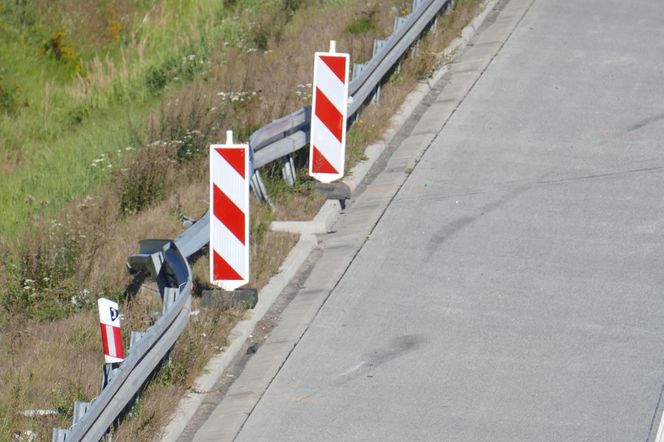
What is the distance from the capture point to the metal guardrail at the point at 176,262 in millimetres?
6434

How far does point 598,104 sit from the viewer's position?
12.5 m

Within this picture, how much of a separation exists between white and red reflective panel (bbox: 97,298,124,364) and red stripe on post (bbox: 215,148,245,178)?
1909 millimetres

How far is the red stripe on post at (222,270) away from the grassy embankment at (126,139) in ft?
0.77

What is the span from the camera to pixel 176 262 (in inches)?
316

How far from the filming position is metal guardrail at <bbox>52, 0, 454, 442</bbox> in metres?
6.43

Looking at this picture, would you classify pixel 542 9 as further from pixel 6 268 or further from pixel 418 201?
pixel 6 268

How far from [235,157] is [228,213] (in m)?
0.37

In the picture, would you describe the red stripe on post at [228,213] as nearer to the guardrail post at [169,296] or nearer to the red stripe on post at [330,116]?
the guardrail post at [169,296]

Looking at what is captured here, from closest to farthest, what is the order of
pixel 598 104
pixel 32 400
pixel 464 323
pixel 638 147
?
pixel 32 400 → pixel 464 323 → pixel 638 147 → pixel 598 104

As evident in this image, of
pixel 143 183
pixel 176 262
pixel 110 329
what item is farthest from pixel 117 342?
pixel 143 183

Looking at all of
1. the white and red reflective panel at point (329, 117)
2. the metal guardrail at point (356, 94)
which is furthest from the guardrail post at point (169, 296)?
the white and red reflective panel at point (329, 117)

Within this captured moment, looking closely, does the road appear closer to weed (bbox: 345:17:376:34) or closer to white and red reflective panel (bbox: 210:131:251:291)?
white and red reflective panel (bbox: 210:131:251:291)

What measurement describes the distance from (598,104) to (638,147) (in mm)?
1094

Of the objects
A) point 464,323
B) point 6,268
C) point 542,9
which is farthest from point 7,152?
point 464,323
